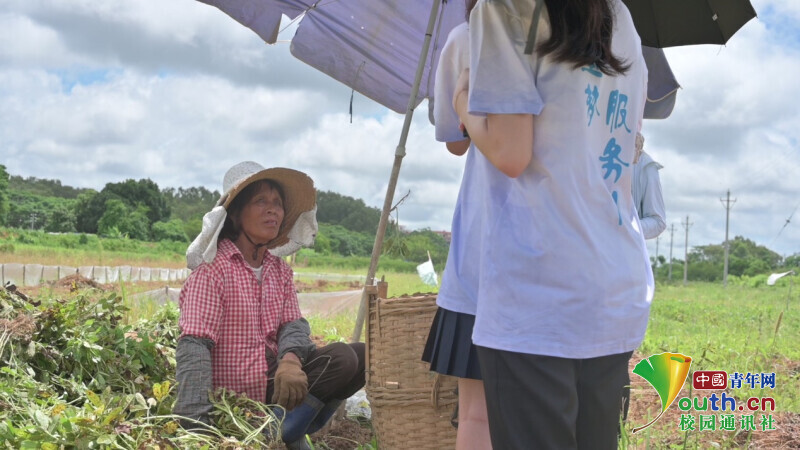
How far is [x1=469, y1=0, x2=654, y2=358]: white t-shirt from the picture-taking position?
1.28m

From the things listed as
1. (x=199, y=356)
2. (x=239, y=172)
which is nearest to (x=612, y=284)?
(x=199, y=356)

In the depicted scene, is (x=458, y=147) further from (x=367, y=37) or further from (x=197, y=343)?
(x=367, y=37)

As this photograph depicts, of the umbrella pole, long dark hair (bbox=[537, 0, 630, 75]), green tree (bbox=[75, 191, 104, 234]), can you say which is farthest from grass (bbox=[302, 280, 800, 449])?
green tree (bbox=[75, 191, 104, 234])

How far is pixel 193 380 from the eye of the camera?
2.54 meters

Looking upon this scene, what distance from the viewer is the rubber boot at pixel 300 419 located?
2824 mm

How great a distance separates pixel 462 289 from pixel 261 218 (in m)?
1.45

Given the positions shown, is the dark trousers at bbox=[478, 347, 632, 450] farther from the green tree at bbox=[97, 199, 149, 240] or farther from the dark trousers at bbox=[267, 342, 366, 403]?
the green tree at bbox=[97, 199, 149, 240]

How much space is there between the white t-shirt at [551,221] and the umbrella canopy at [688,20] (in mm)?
→ 1916

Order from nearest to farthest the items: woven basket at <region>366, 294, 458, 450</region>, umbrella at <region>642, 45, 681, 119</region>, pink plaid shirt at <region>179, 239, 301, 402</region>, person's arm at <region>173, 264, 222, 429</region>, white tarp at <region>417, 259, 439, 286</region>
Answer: woven basket at <region>366, 294, 458, 450</region> → person's arm at <region>173, 264, 222, 429</region> → pink plaid shirt at <region>179, 239, 301, 402</region> → umbrella at <region>642, 45, 681, 119</region> → white tarp at <region>417, 259, 439, 286</region>

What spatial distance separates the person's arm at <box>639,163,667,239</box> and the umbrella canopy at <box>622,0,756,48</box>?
0.56m

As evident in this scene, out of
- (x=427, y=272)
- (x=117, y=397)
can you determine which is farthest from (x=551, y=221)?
(x=427, y=272)

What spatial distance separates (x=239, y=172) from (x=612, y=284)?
1841 millimetres

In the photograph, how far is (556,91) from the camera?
132 cm

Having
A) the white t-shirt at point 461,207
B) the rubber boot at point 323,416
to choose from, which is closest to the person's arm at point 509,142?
the white t-shirt at point 461,207
